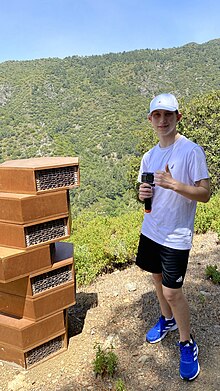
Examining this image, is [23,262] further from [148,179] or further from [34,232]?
[148,179]

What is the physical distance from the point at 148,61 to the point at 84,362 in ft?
230

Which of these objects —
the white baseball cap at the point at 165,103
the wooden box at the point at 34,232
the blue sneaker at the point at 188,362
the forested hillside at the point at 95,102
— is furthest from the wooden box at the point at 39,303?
the forested hillside at the point at 95,102

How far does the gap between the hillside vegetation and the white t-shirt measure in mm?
16793

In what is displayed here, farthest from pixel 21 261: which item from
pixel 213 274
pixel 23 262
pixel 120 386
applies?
pixel 213 274

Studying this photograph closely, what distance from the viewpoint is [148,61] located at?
67438 mm

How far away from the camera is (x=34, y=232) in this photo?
274cm

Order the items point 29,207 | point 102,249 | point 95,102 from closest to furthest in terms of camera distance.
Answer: point 29,207 → point 102,249 → point 95,102

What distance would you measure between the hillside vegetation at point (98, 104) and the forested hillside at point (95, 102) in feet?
0.38

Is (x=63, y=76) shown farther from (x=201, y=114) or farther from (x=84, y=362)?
(x=84, y=362)

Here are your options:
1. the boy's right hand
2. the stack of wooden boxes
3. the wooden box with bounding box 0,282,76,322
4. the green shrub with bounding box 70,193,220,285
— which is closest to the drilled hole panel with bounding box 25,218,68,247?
the stack of wooden boxes

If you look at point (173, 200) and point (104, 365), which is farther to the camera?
point (104, 365)

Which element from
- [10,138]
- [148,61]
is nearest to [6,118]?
[10,138]

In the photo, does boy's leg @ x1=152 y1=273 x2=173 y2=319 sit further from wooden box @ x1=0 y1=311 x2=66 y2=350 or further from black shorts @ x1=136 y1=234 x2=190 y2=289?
wooden box @ x1=0 y1=311 x2=66 y2=350

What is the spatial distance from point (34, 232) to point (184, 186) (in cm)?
122
